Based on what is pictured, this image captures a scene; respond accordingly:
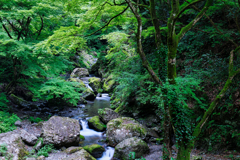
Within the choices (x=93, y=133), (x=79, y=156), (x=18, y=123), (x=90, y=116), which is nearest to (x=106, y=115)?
(x=93, y=133)

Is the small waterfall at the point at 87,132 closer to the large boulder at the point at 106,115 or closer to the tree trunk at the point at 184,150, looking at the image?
the large boulder at the point at 106,115

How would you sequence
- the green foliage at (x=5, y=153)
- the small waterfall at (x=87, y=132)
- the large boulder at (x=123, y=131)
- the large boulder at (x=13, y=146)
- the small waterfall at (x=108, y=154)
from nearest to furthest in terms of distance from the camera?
1. the green foliage at (x=5, y=153)
2. the large boulder at (x=13, y=146)
3. the small waterfall at (x=108, y=154)
4. the large boulder at (x=123, y=131)
5. the small waterfall at (x=87, y=132)

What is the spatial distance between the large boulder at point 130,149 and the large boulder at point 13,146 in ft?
11.8

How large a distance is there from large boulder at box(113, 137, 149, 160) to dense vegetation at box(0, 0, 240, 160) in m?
1.33

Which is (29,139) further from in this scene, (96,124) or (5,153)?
(96,124)

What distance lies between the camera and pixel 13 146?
18.1ft

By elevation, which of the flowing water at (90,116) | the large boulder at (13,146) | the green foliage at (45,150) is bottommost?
the flowing water at (90,116)

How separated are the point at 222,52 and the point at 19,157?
925cm

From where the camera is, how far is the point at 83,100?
13836 millimetres

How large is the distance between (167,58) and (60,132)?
5.76 metres

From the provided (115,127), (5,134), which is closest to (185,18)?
(115,127)

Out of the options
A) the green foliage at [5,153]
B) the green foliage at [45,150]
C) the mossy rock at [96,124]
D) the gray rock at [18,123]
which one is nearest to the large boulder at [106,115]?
the mossy rock at [96,124]

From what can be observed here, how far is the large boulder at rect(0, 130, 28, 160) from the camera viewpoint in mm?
5242

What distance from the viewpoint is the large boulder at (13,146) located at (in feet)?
17.2
